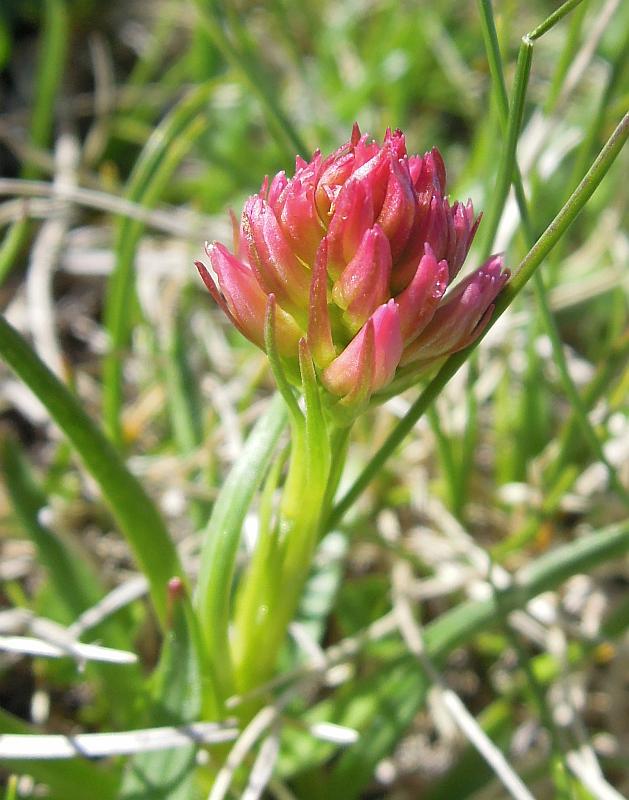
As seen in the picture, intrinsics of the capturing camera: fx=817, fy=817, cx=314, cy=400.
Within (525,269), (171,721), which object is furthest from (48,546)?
(525,269)

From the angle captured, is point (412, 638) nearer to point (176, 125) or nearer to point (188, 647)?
point (188, 647)

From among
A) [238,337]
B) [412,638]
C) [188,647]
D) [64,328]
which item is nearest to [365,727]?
[412,638]

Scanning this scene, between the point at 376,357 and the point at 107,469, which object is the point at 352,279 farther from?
the point at 107,469

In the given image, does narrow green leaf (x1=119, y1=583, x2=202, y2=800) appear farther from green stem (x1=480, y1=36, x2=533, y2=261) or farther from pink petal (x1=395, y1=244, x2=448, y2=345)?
green stem (x1=480, y1=36, x2=533, y2=261)

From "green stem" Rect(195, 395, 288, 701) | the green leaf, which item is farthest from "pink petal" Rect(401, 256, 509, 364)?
the green leaf

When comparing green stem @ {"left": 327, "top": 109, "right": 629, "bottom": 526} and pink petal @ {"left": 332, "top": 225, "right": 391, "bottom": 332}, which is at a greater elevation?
pink petal @ {"left": 332, "top": 225, "right": 391, "bottom": 332}

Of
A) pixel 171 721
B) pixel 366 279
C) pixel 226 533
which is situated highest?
pixel 366 279
